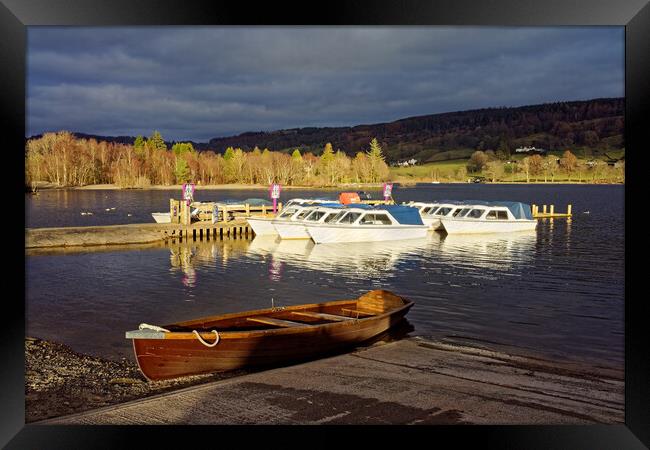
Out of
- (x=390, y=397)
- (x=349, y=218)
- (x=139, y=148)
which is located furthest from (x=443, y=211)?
(x=139, y=148)

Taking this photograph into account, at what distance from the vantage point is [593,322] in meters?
18.0

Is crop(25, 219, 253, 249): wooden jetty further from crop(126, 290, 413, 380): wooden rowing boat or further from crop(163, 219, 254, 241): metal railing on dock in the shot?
crop(126, 290, 413, 380): wooden rowing boat

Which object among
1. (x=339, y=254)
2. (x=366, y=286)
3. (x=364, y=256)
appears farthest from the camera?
(x=339, y=254)

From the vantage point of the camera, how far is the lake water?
16.0 m

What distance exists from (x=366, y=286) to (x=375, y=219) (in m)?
13.0

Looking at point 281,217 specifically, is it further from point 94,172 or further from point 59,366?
point 94,172

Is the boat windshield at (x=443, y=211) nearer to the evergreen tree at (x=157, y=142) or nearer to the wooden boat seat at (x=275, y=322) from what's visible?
the wooden boat seat at (x=275, y=322)

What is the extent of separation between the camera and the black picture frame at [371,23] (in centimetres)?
608

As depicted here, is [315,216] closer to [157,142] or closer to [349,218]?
[349,218]

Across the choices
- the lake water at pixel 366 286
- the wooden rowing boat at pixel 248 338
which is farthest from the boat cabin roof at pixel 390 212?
the wooden rowing boat at pixel 248 338

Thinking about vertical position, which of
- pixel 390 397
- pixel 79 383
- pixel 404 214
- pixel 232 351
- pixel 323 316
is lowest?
pixel 79 383

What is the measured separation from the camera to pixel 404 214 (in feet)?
124

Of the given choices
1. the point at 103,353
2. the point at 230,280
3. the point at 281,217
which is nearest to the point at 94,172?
the point at 281,217

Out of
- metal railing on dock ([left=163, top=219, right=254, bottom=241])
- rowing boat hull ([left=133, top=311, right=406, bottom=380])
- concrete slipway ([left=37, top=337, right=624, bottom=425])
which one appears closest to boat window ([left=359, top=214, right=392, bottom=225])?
metal railing on dock ([left=163, top=219, right=254, bottom=241])
